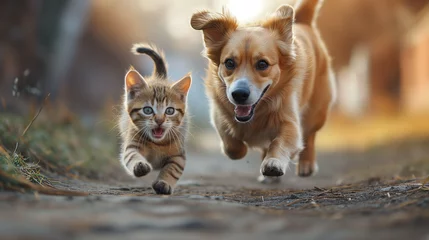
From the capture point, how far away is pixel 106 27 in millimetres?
24984

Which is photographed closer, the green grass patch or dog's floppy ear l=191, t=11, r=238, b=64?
the green grass patch

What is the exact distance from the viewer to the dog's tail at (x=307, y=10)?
6.60 m

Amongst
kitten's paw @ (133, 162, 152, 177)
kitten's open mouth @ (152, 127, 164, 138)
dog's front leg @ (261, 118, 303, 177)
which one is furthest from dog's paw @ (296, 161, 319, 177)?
kitten's paw @ (133, 162, 152, 177)

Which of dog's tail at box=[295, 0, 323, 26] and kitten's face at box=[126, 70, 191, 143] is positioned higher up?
dog's tail at box=[295, 0, 323, 26]

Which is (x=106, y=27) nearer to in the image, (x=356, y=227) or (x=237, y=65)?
Answer: (x=237, y=65)

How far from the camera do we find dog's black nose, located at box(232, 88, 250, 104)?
185 inches

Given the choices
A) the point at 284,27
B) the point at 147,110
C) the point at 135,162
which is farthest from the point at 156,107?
the point at 284,27

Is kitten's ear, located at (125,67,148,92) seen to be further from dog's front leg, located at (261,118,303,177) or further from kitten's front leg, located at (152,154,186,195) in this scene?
dog's front leg, located at (261,118,303,177)

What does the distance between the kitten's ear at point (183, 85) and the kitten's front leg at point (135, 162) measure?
64cm

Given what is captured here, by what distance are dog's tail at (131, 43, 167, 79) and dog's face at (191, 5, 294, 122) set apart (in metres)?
0.46

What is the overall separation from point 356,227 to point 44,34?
30.2 feet

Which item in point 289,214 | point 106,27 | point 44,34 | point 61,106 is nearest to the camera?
point 289,214

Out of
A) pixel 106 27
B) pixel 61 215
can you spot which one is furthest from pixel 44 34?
pixel 106 27

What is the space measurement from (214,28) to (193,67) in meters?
8.39
